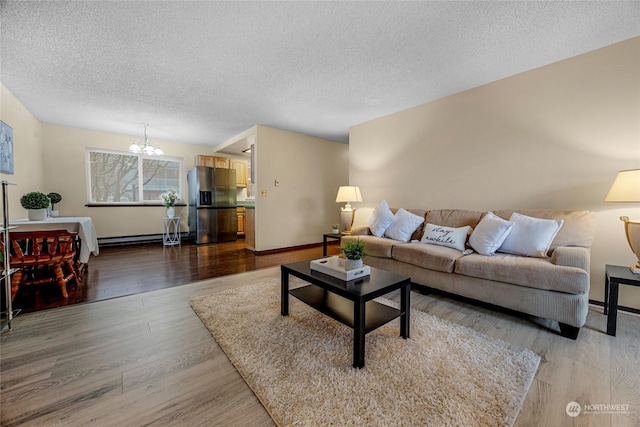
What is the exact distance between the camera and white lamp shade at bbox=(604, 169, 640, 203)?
6.04 ft

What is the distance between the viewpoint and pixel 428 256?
2439mm

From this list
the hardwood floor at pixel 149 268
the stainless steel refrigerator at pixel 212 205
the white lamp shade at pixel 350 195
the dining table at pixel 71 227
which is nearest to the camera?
the hardwood floor at pixel 149 268

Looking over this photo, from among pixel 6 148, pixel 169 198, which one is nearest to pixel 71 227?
pixel 6 148

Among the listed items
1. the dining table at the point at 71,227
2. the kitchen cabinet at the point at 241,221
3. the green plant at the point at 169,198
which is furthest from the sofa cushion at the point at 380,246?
the green plant at the point at 169,198

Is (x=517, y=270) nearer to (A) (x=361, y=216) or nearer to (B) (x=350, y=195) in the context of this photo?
(B) (x=350, y=195)

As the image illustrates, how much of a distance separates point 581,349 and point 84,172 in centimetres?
735

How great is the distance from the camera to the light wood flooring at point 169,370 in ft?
3.78

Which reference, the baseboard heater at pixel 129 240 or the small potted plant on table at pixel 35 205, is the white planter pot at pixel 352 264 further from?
the baseboard heater at pixel 129 240

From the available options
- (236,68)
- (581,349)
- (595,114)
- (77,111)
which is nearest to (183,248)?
(77,111)

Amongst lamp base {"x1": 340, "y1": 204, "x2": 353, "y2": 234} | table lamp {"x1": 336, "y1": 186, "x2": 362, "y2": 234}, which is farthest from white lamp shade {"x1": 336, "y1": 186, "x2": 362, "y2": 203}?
lamp base {"x1": 340, "y1": 204, "x2": 353, "y2": 234}

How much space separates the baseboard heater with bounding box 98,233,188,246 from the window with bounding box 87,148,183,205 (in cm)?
75

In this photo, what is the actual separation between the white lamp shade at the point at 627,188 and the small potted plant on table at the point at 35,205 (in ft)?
18.3

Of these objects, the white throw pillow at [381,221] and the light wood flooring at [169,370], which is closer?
the light wood flooring at [169,370]

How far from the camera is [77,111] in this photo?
151 inches
